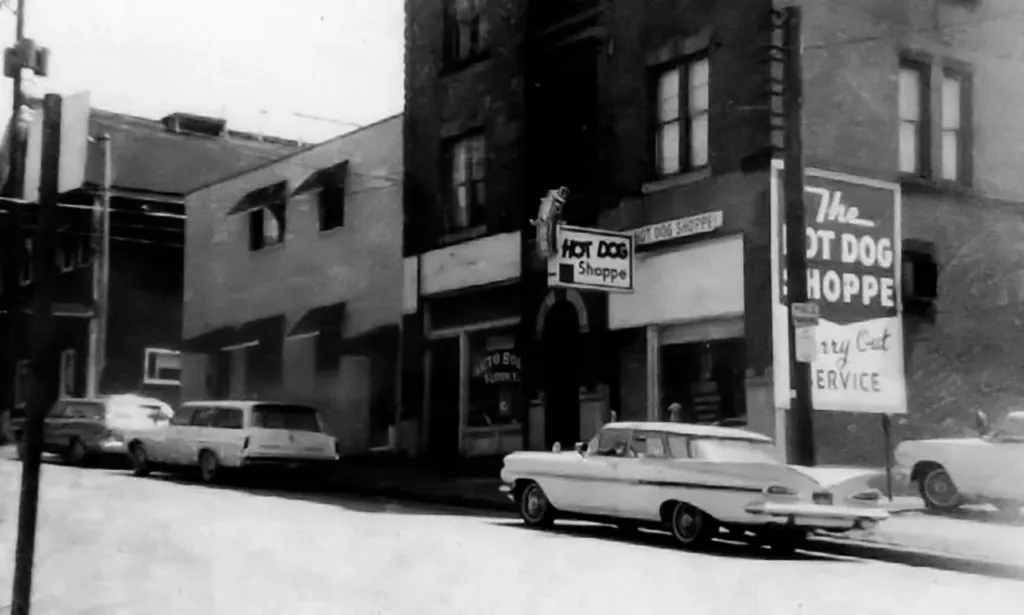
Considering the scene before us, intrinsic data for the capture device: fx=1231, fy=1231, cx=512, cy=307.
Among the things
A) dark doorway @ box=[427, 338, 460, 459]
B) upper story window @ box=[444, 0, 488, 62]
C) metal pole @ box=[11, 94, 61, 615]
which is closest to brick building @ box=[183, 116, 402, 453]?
dark doorway @ box=[427, 338, 460, 459]

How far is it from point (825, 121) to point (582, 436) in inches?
283

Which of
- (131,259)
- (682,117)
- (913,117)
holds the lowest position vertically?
(131,259)

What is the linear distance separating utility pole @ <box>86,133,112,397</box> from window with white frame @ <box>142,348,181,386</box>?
3.41 metres

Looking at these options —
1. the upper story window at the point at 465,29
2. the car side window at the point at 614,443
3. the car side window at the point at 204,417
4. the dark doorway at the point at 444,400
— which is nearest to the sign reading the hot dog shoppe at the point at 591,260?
the dark doorway at the point at 444,400

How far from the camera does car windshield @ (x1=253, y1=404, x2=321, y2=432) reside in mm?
21906

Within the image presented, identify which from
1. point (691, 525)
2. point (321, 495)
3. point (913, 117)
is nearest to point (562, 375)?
point (321, 495)

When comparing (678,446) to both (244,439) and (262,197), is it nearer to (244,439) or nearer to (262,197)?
(244,439)

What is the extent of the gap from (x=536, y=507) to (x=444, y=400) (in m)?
11.3

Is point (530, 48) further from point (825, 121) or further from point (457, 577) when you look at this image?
point (457, 577)

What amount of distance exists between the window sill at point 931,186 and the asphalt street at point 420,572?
8673mm

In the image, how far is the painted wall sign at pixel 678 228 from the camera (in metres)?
20.4

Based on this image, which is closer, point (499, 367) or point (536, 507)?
point (536, 507)

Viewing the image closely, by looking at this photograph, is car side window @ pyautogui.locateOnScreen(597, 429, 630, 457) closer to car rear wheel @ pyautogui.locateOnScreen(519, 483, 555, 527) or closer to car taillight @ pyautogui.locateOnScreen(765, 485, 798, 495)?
car rear wheel @ pyautogui.locateOnScreen(519, 483, 555, 527)

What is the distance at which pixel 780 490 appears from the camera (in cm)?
1288
